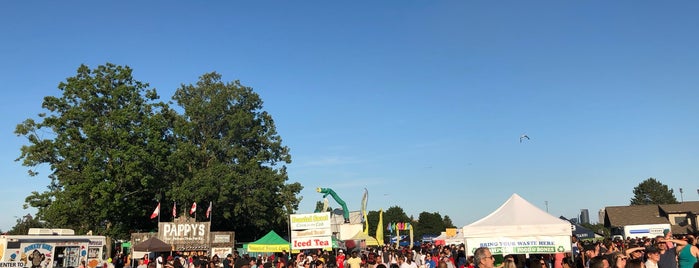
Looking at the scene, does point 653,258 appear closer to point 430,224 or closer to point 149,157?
point 149,157

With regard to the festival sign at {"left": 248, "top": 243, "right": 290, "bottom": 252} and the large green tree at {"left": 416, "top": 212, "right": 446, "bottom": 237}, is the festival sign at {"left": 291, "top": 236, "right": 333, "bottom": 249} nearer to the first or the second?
the festival sign at {"left": 248, "top": 243, "right": 290, "bottom": 252}

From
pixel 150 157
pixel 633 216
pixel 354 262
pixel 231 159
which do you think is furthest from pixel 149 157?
pixel 633 216

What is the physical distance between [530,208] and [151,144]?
31002 mm

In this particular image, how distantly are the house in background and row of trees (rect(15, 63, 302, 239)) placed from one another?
125 ft

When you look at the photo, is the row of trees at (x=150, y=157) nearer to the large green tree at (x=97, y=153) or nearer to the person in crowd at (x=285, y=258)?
the large green tree at (x=97, y=153)

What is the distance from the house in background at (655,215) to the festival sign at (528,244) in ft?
174

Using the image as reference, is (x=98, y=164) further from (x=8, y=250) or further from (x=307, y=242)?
(x=307, y=242)

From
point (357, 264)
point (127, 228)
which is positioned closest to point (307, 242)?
point (357, 264)

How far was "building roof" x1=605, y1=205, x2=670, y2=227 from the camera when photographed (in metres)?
60.2

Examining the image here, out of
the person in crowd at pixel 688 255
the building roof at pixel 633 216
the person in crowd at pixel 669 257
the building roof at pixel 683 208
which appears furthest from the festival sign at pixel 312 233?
the building roof at pixel 683 208

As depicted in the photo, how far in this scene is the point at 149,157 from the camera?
121 feet

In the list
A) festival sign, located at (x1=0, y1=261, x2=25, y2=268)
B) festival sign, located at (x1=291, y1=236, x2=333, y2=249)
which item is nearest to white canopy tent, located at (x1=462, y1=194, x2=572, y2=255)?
festival sign, located at (x1=291, y1=236, x2=333, y2=249)

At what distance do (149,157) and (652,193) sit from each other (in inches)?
4187

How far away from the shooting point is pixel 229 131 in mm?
46656
